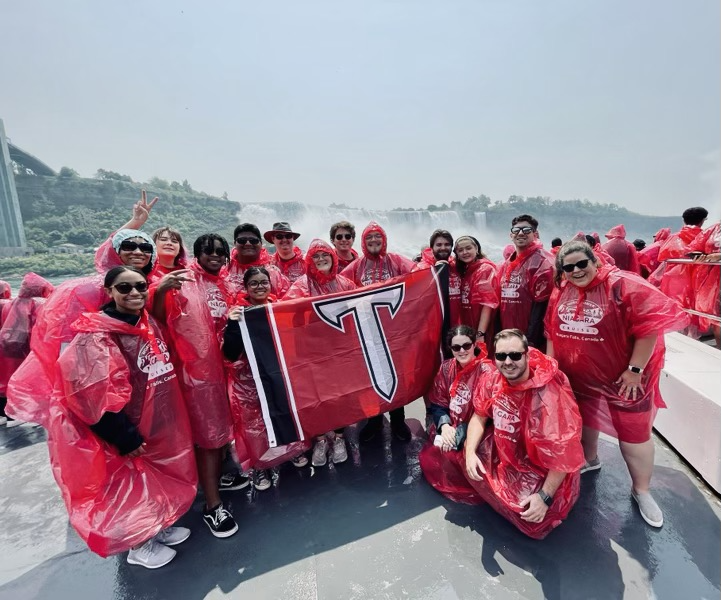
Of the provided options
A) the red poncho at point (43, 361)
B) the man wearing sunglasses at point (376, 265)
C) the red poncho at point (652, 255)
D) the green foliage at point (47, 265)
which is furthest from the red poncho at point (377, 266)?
the green foliage at point (47, 265)

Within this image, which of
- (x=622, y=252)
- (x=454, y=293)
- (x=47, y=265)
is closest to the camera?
(x=454, y=293)

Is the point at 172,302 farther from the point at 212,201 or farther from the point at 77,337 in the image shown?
the point at 212,201

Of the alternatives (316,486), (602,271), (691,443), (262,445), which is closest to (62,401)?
(262,445)

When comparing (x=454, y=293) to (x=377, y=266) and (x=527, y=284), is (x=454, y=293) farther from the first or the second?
(x=377, y=266)

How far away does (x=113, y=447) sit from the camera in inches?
73.7

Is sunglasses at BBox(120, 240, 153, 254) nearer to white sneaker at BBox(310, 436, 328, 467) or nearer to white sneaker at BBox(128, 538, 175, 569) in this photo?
white sneaker at BBox(128, 538, 175, 569)

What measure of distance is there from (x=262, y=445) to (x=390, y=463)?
1.02m

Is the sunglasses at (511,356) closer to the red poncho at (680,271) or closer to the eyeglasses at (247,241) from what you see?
the eyeglasses at (247,241)

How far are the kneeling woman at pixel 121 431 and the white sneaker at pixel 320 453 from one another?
0.97 m

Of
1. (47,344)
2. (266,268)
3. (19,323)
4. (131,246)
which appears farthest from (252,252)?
(19,323)

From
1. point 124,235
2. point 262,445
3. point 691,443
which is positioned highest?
point 124,235

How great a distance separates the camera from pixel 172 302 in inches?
83.0

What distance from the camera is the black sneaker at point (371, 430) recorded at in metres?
3.10

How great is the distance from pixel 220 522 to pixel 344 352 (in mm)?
1326
